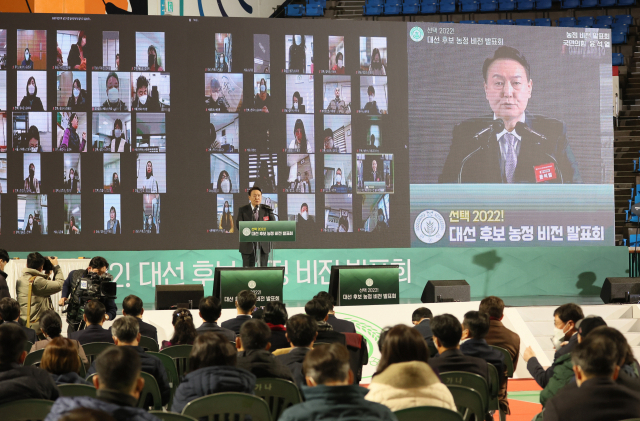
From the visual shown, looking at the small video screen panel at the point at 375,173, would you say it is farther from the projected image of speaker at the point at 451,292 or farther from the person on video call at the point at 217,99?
the projected image of speaker at the point at 451,292

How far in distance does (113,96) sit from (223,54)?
70.7 inches

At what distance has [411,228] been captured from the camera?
11.0 metres

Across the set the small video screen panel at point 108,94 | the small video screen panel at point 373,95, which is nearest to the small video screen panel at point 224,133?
the small video screen panel at point 108,94

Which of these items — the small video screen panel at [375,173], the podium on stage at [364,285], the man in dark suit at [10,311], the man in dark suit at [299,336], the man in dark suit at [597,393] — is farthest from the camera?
the small video screen panel at [375,173]

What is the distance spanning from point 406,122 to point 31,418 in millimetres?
8930

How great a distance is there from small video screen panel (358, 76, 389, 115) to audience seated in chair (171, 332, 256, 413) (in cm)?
805

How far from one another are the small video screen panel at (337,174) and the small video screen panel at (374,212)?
363mm

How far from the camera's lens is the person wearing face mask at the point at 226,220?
1052 cm

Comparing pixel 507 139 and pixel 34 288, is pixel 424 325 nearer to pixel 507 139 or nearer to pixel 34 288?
pixel 34 288

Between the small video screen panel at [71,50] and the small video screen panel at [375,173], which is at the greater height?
the small video screen panel at [71,50]

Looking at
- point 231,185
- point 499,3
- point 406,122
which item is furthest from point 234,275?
point 499,3

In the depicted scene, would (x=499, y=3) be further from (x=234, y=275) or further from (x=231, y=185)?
(x=234, y=275)

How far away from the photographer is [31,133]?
1013cm

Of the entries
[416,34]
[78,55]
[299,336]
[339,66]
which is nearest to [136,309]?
[299,336]
